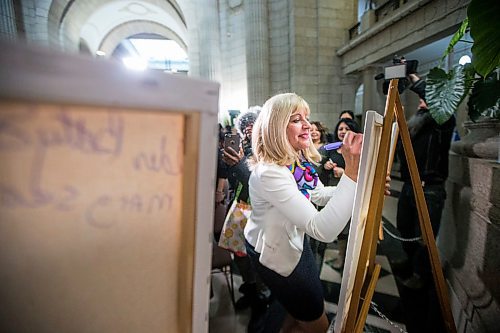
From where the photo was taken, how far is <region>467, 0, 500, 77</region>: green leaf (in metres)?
1.12

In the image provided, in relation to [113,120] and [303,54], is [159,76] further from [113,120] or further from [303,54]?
[303,54]

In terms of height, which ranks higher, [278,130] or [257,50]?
[257,50]

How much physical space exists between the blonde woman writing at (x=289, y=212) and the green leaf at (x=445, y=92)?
1247 mm

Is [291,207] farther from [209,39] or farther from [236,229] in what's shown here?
Result: [209,39]

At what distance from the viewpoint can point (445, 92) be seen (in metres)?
1.79

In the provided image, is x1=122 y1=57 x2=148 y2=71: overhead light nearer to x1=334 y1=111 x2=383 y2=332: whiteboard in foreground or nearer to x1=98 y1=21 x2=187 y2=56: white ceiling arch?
x1=334 y1=111 x2=383 y2=332: whiteboard in foreground

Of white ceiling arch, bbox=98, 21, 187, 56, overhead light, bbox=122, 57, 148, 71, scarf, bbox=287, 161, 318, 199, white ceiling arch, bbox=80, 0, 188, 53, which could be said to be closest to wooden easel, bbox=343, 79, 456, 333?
scarf, bbox=287, 161, 318, 199

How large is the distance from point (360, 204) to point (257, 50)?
7368 millimetres

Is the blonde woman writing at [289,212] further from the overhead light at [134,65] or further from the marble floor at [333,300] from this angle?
the marble floor at [333,300]

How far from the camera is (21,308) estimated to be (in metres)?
0.36

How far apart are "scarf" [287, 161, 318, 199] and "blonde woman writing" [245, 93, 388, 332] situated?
0.23 feet

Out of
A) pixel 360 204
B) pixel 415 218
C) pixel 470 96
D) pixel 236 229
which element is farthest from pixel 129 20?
pixel 360 204

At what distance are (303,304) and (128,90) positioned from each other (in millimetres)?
1169

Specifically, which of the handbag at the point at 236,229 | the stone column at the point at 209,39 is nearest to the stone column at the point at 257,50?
the stone column at the point at 209,39
